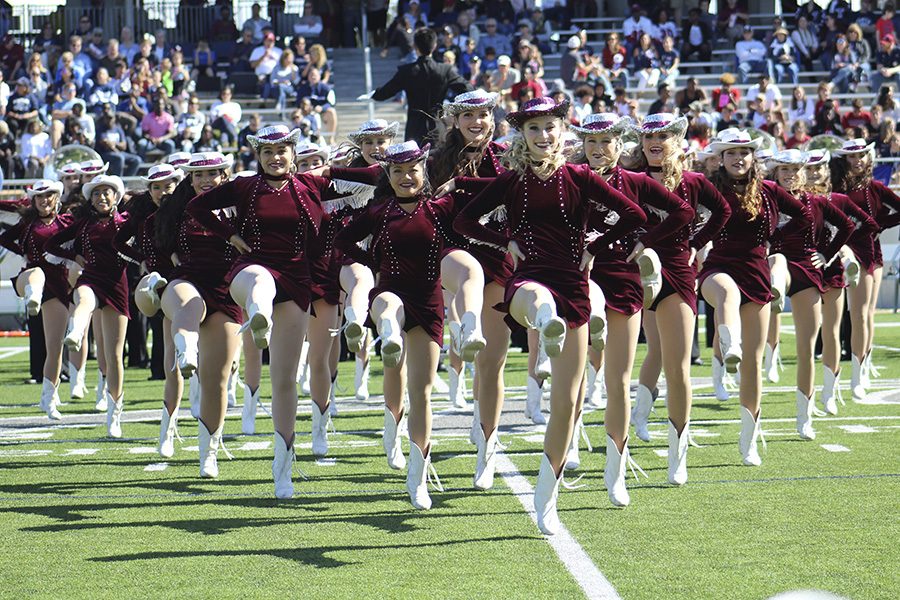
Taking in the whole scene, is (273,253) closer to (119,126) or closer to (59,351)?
(59,351)

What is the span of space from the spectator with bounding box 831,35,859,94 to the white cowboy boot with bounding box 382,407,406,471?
58.4ft

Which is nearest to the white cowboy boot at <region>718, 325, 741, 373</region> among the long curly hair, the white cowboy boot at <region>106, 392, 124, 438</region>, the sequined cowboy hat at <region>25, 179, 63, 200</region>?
the long curly hair

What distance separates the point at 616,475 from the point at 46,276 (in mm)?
6065

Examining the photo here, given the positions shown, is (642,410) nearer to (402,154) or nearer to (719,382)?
(719,382)

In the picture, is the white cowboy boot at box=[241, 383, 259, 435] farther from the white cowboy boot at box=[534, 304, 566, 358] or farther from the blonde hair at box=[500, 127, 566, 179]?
the white cowboy boot at box=[534, 304, 566, 358]

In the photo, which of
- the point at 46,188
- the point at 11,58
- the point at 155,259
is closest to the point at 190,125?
the point at 11,58

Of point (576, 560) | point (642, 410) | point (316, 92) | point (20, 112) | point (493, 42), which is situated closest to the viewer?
point (576, 560)

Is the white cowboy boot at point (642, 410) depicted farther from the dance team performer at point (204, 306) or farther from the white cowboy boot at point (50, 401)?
the white cowboy boot at point (50, 401)

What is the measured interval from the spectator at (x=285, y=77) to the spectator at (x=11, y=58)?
14.0ft

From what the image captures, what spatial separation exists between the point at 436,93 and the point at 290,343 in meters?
4.80

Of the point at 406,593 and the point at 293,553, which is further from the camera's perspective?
the point at 293,553

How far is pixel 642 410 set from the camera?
8453mm

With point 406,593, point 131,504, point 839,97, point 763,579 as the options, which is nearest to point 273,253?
point 131,504

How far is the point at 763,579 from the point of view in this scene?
499cm
